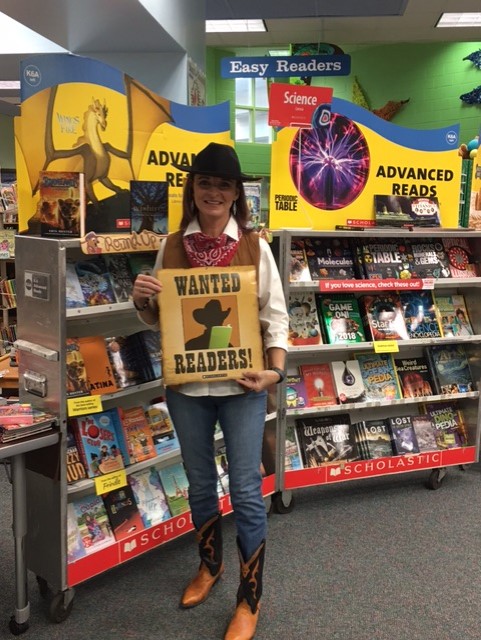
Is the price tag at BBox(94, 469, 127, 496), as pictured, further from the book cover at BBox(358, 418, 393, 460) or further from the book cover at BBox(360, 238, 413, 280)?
the book cover at BBox(360, 238, 413, 280)

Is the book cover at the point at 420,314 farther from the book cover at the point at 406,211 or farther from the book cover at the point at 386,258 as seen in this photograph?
the book cover at the point at 406,211

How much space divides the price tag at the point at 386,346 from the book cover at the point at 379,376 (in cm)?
25

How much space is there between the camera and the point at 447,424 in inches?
145

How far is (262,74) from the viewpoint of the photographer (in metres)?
5.62

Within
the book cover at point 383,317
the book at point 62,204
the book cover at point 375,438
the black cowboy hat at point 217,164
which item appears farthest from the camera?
the book cover at point 375,438

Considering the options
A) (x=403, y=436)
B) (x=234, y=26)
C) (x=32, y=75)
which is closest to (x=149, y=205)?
(x=32, y=75)

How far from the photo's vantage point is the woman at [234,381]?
2.13 m

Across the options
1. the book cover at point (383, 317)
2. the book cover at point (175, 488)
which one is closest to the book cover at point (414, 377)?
the book cover at point (383, 317)

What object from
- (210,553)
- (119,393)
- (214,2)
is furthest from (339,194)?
(214,2)

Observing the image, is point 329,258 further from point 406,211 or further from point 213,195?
point 213,195

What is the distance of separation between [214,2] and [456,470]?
211 inches

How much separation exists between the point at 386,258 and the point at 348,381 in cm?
74

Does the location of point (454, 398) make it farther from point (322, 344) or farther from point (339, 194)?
point (339, 194)

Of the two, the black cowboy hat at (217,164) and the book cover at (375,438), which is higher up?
the black cowboy hat at (217,164)
